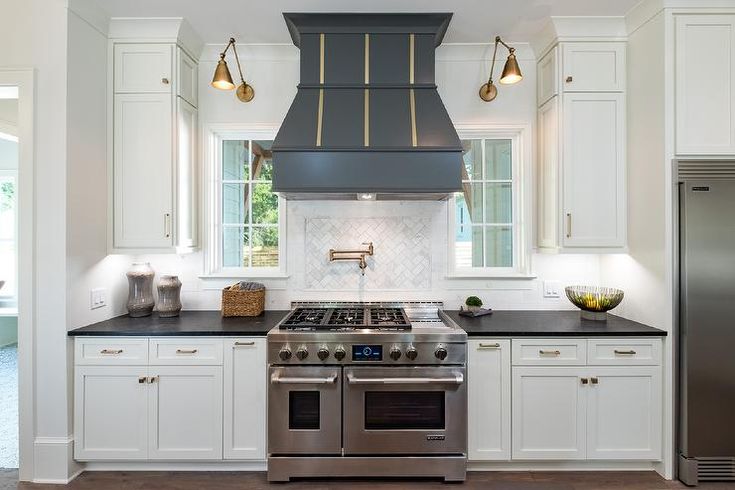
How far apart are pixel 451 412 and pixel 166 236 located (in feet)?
7.14

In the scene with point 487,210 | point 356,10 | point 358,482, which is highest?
point 356,10

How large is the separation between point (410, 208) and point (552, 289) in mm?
1275

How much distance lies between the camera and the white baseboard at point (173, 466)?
94.8 inches

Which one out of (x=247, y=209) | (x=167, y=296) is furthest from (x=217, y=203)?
(x=167, y=296)

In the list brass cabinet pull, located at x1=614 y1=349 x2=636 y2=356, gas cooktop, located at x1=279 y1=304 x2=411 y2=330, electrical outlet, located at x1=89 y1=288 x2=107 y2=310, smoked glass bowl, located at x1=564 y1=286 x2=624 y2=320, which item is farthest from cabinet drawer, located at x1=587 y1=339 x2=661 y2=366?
electrical outlet, located at x1=89 y1=288 x2=107 y2=310

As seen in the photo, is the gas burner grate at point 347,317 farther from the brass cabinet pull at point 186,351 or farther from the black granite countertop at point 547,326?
the brass cabinet pull at point 186,351

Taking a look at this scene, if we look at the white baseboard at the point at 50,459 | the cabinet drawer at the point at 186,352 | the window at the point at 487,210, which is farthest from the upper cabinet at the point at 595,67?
the white baseboard at the point at 50,459

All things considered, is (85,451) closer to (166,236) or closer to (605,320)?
(166,236)

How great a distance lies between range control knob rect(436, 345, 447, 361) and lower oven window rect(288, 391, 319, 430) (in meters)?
0.74

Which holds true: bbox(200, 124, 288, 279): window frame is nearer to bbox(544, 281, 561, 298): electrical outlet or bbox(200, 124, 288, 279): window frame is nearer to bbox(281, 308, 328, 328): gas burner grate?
bbox(281, 308, 328, 328): gas burner grate

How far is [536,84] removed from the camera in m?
2.97

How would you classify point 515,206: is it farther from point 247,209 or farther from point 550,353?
point 247,209

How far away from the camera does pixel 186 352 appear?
2365 millimetres

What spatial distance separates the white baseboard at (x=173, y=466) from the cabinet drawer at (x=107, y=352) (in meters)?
0.65
